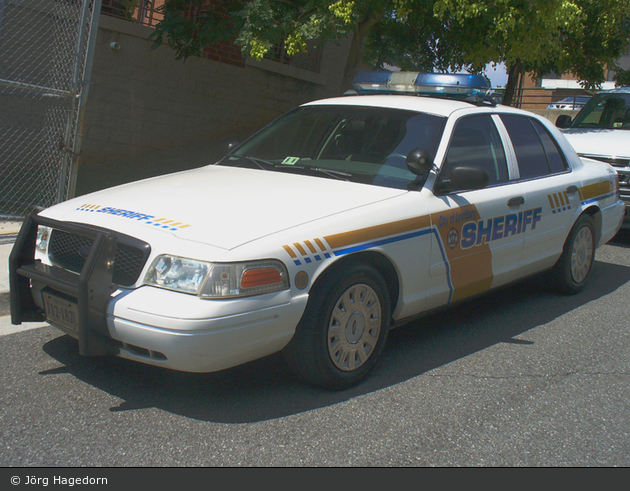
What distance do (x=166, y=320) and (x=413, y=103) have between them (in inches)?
103

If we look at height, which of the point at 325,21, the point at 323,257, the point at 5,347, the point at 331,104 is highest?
the point at 325,21

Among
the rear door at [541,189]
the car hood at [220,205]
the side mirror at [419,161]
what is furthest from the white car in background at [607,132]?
the car hood at [220,205]

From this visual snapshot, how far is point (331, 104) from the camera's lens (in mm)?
5238

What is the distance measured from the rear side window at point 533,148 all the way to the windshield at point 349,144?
0.91m

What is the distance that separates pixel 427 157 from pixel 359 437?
180cm

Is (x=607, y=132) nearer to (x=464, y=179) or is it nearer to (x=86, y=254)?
(x=464, y=179)

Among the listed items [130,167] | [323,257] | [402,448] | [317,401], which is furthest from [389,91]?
[130,167]

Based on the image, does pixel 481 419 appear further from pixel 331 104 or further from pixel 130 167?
pixel 130 167

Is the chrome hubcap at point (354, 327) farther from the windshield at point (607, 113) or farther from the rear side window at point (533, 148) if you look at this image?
the windshield at point (607, 113)

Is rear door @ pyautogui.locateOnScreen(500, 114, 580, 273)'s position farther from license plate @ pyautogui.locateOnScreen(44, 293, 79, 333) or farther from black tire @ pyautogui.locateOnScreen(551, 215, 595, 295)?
license plate @ pyautogui.locateOnScreen(44, 293, 79, 333)

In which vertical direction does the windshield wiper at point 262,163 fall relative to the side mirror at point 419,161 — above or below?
below

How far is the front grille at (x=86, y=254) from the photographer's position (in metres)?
3.39

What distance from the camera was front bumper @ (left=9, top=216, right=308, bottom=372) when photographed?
3.19m

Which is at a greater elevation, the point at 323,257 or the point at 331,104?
the point at 331,104
